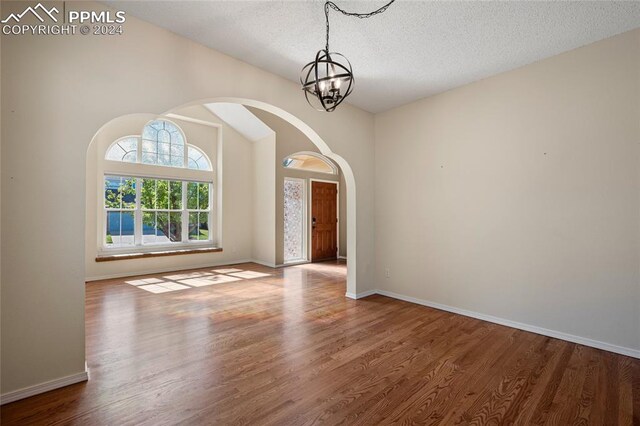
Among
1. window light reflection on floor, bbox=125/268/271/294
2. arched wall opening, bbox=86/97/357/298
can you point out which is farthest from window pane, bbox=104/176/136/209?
window light reflection on floor, bbox=125/268/271/294

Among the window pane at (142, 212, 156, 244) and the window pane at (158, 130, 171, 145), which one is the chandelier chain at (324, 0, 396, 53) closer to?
the window pane at (158, 130, 171, 145)

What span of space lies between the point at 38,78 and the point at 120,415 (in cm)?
226

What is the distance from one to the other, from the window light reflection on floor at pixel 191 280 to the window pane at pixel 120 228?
982mm

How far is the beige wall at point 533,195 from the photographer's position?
2723 millimetres

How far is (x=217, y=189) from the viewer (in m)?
7.05

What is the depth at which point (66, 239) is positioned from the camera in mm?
2168

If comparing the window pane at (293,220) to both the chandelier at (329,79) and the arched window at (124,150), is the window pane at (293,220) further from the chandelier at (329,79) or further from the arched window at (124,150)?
the chandelier at (329,79)

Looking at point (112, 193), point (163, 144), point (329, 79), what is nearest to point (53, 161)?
point (329, 79)

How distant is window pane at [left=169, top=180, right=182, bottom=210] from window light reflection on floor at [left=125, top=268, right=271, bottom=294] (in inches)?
59.2

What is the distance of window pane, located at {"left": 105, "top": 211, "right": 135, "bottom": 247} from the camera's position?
226 inches

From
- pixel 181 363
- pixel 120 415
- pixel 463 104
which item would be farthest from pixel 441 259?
pixel 120 415

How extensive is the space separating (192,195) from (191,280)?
215 cm

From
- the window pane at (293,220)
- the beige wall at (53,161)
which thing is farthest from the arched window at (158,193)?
the beige wall at (53,161)

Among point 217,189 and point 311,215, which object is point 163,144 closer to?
point 217,189
